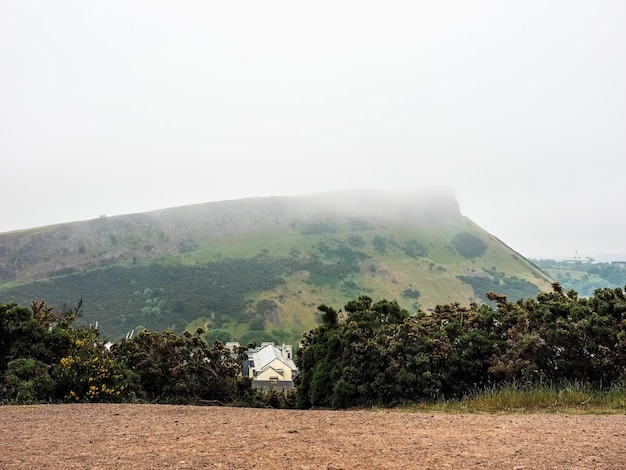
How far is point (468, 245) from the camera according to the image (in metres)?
144

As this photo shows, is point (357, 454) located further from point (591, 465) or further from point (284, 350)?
point (284, 350)

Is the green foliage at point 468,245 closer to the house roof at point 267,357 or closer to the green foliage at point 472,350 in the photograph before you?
the house roof at point 267,357

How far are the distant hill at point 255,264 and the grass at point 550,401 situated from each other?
232 feet

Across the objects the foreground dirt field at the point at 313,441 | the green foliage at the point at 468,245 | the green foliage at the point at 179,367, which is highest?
the green foliage at the point at 468,245

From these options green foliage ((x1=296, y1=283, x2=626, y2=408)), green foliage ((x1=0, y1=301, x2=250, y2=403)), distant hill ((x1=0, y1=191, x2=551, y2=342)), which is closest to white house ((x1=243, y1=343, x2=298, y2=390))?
distant hill ((x1=0, y1=191, x2=551, y2=342))

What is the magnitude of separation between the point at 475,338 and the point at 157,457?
24.0 ft

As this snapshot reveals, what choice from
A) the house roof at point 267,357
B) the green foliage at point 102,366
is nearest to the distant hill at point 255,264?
the house roof at point 267,357

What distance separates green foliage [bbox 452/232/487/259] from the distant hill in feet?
1.88

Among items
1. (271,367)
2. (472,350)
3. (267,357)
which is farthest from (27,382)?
(267,357)

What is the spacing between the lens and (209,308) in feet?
305

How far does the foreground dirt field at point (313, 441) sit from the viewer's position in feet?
15.6

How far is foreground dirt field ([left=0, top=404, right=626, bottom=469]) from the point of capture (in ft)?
15.6

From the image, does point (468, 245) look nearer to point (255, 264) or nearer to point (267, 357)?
point (255, 264)

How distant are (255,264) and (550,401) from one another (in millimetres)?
109629
